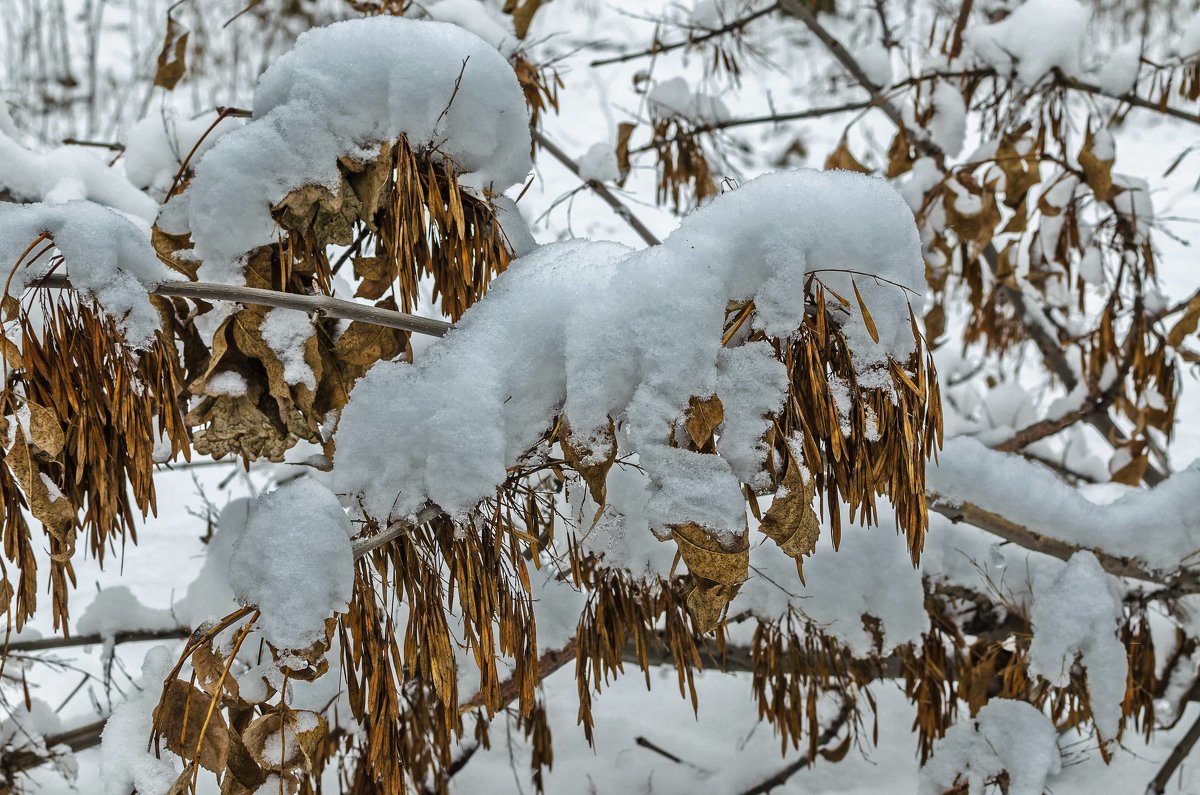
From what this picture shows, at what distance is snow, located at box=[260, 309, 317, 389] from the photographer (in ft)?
2.77

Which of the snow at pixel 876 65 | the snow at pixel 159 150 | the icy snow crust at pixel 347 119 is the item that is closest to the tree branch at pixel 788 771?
the icy snow crust at pixel 347 119

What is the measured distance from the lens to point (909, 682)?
4.49 ft

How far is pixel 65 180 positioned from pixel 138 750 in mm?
817

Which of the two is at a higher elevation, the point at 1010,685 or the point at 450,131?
the point at 450,131

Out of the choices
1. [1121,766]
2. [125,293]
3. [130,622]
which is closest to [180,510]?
[130,622]

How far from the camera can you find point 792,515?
632 mm

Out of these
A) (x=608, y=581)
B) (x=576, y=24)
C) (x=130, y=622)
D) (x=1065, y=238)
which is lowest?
(x=130, y=622)

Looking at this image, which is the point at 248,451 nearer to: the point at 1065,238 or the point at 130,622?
the point at 130,622

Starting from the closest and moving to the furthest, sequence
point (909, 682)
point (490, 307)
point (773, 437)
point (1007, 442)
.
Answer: point (773, 437), point (490, 307), point (909, 682), point (1007, 442)

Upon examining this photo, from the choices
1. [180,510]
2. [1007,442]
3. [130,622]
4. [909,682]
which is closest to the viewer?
[909,682]

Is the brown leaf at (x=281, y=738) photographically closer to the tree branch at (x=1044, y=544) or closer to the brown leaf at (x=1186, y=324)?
the tree branch at (x=1044, y=544)

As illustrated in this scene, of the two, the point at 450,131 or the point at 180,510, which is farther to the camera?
the point at 180,510

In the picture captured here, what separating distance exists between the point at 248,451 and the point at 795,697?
0.75 metres

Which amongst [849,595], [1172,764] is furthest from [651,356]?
[1172,764]
